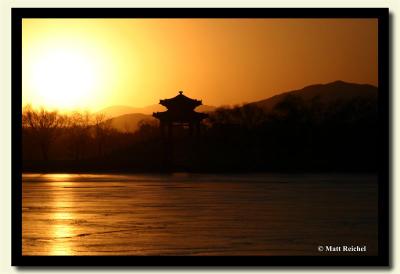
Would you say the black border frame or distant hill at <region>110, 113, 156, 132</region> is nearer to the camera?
the black border frame

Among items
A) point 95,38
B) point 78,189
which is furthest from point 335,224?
point 78,189

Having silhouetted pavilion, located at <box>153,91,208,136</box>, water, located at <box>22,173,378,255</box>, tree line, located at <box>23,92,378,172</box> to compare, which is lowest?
Answer: water, located at <box>22,173,378,255</box>

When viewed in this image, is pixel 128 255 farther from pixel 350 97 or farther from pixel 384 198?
pixel 350 97

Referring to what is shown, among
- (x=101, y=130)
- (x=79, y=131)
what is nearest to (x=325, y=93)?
(x=101, y=130)

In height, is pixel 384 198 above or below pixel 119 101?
below

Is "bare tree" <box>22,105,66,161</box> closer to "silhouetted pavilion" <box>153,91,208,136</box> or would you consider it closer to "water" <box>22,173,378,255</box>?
"water" <box>22,173,378,255</box>

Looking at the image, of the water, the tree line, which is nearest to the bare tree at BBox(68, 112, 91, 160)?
the tree line

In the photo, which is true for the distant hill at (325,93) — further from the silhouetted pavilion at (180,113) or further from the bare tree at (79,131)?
the bare tree at (79,131)

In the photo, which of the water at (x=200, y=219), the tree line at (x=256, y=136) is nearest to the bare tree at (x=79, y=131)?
the tree line at (x=256, y=136)
